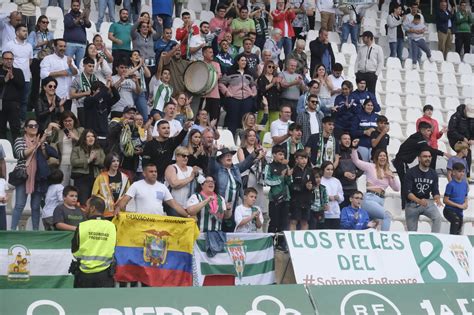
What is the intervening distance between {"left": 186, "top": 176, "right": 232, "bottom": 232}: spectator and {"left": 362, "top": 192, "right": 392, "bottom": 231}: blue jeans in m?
2.61

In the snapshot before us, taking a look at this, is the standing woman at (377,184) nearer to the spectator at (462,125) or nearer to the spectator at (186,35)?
the spectator at (462,125)

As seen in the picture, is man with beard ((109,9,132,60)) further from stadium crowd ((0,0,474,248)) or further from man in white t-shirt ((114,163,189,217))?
man in white t-shirt ((114,163,189,217))

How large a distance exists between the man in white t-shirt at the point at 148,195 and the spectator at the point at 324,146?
310 centimetres

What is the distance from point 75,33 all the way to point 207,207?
5.62 meters

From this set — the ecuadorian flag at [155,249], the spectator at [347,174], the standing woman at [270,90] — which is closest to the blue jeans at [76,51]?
the standing woman at [270,90]

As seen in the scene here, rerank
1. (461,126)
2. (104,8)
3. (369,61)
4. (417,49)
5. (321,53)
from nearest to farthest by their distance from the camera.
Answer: (461,126) → (321,53) → (369,61) → (104,8) → (417,49)

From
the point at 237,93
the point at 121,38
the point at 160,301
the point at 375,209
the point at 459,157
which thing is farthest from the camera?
the point at 121,38

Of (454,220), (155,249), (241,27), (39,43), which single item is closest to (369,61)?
(241,27)

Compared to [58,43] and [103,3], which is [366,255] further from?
[103,3]

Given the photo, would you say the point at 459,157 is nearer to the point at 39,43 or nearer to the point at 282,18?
the point at 282,18

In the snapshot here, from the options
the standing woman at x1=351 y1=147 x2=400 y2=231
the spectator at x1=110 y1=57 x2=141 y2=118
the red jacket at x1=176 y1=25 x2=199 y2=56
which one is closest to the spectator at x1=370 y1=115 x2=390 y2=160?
the standing woman at x1=351 y1=147 x2=400 y2=231

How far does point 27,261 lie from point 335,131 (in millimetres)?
6732

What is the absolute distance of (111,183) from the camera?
50.3 ft

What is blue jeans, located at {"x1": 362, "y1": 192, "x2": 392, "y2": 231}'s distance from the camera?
1703cm
